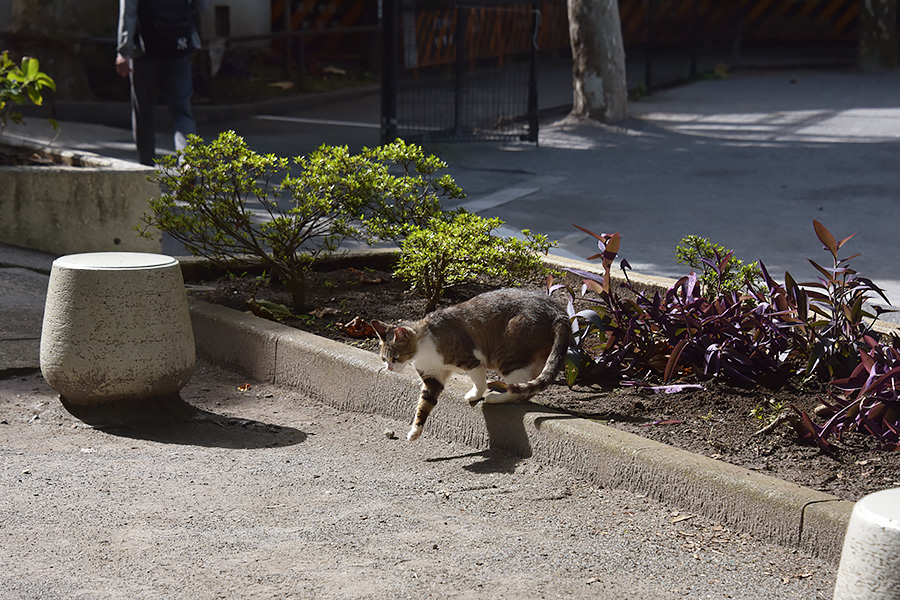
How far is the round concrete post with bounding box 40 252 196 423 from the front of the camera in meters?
4.28

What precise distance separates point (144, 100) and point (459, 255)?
536 cm

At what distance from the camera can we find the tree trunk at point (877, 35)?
19.2 metres

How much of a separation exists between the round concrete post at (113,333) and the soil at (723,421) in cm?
93

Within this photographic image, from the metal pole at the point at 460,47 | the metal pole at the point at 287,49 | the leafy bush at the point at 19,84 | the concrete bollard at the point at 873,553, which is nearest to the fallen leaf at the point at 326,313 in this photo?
the leafy bush at the point at 19,84

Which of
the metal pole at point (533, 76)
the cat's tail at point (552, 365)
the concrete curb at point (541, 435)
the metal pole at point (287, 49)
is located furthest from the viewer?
the metal pole at point (287, 49)

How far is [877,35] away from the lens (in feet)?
64.3

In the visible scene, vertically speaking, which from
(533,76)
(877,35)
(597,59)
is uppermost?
(877,35)

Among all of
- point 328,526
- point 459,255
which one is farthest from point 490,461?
point 459,255

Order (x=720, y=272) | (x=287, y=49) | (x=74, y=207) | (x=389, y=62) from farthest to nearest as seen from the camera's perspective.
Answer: (x=287, y=49) → (x=389, y=62) → (x=74, y=207) → (x=720, y=272)

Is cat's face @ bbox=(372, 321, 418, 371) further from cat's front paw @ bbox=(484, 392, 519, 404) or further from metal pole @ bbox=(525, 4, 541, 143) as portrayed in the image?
metal pole @ bbox=(525, 4, 541, 143)

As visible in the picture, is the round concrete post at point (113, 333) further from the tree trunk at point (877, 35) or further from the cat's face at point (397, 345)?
the tree trunk at point (877, 35)

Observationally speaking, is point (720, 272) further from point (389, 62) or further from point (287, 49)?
point (287, 49)

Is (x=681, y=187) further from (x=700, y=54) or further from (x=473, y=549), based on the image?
(x=700, y=54)

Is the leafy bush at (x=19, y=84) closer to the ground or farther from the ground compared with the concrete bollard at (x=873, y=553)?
farther from the ground
